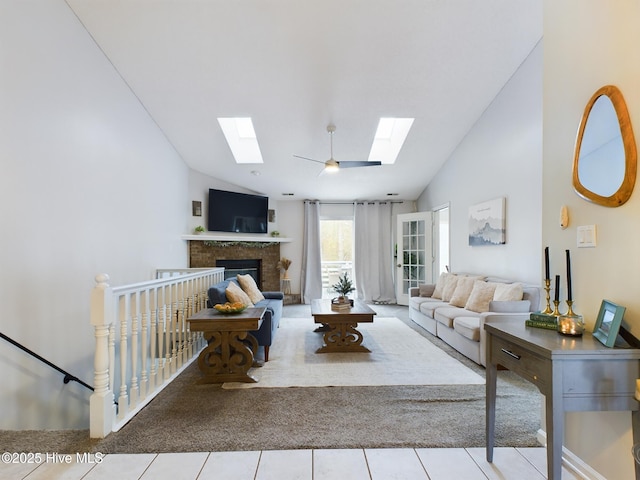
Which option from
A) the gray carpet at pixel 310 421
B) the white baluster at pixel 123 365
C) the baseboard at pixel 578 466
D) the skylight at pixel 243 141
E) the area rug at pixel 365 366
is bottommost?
the area rug at pixel 365 366

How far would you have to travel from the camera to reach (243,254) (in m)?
6.86

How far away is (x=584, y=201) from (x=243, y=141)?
Result: 5157mm

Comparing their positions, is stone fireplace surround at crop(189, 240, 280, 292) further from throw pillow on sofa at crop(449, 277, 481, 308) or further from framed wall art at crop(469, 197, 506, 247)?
framed wall art at crop(469, 197, 506, 247)

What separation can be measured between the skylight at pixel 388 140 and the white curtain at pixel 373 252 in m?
1.86

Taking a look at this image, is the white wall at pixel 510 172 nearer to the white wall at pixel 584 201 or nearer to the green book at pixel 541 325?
the white wall at pixel 584 201

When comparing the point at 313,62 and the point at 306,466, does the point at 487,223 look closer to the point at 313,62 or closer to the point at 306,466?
the point at 313,62

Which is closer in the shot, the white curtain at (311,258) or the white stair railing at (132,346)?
the white stair railing at (132,346)

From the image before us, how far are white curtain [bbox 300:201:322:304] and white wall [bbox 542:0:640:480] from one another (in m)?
5.77

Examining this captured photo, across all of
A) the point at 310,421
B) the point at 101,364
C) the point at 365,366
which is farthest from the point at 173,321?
the point at 365,366

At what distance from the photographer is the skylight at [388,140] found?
5.43 metres

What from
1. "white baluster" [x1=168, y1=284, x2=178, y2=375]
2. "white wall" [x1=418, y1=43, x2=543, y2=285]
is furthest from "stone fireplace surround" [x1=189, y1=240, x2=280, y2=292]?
"white wall" [x1=418, y1=43, x2=543, y2=285]

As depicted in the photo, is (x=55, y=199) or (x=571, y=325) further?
(x=55, y=199)

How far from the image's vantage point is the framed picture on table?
1.35m

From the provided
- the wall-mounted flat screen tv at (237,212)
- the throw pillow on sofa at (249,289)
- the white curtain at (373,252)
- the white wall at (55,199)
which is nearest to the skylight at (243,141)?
the wall-mounted flat screen tv at (237,212)
